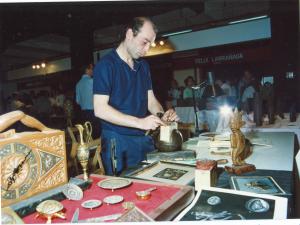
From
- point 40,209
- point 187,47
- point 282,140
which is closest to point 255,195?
point 40,209

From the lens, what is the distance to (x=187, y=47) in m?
7.71

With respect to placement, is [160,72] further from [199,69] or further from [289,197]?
[289,197]

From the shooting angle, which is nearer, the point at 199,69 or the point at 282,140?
the point at 282,140

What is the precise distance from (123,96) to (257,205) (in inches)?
40.4

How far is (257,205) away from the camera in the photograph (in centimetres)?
87

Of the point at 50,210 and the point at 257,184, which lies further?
the point at 257,184

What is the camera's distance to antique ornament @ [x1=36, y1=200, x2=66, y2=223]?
31.2 inches

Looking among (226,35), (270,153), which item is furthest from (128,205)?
(226,35)

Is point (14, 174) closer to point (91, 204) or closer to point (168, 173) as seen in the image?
point (91, 204)

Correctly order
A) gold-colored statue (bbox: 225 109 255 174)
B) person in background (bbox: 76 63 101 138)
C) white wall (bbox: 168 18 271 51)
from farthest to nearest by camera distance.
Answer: white wall (bbox: 168 18 271 51)
person in background (bbox: 76 63 101 138)
gold-colored statue (bbox: 225 109 255 174)

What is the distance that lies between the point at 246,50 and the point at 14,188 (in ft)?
22.4

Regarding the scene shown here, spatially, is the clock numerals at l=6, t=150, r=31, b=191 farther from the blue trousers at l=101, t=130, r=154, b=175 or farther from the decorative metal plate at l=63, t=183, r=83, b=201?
the blue trousers at l=101, t=130, r=154, b=175

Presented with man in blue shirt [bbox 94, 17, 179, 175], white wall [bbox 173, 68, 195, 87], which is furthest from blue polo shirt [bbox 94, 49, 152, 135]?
white wall [bbox 173, 68, 195, 87]

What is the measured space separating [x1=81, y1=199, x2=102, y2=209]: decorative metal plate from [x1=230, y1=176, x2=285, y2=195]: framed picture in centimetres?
48
